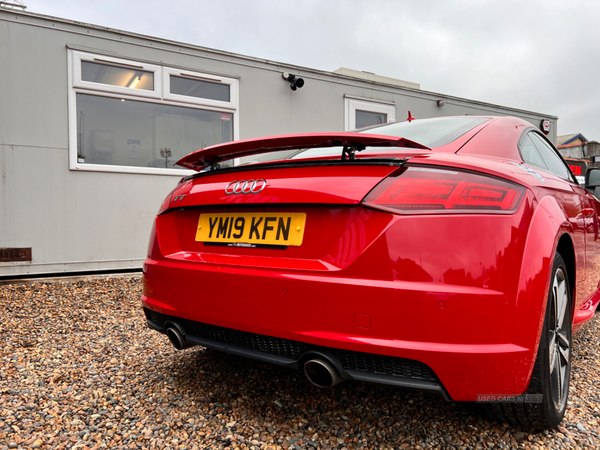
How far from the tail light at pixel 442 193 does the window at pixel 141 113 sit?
4755 mm

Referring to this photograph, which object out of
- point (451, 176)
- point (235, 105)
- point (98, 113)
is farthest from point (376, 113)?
point (451, 176)

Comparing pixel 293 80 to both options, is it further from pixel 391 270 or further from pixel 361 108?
pixel 391 270

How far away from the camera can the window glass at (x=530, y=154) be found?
2022mm

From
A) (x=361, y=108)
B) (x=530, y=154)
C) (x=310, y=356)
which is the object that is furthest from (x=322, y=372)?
(x=361, y=108)

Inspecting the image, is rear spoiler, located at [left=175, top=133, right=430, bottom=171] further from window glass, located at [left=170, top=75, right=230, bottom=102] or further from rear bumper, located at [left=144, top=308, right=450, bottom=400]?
window glass, located at [left=170, top=75, right=230, bottom=102]

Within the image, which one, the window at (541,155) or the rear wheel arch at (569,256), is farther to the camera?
the window at (541,155)

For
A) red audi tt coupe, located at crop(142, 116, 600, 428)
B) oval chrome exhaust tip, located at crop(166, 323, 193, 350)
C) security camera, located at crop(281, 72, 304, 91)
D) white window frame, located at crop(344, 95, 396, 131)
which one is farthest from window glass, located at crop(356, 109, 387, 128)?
oval chrome exhaust tip, located at crop(166, 323, 193, 350)

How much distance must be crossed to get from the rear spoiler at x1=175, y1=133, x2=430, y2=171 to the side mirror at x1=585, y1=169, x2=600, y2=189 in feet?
6.76

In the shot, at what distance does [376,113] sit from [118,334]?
18.4 ft

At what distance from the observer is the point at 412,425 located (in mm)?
1752

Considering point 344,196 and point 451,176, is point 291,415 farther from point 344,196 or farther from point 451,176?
point 451,176

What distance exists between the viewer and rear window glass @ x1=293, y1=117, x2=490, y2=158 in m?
1.86

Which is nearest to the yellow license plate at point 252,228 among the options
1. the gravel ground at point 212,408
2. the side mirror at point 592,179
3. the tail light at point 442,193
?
the tail light at point 442,193

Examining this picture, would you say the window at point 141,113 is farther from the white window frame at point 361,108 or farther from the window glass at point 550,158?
the window glass at point 550,158
